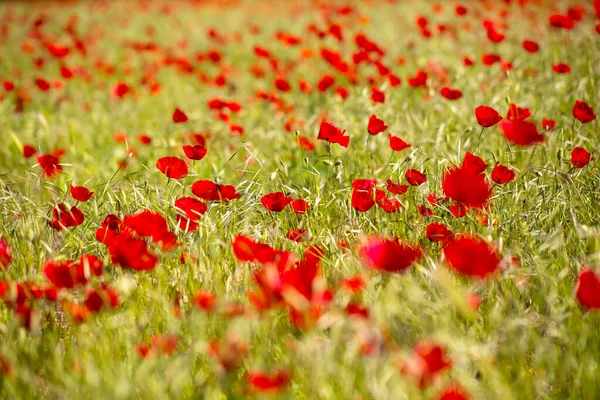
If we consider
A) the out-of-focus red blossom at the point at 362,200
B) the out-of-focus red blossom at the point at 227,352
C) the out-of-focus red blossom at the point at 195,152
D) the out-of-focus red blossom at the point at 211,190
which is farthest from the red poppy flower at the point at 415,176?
the out-of-focus red blossom at the point at 227,352

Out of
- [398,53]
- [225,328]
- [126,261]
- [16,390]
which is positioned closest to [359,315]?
[225,328]

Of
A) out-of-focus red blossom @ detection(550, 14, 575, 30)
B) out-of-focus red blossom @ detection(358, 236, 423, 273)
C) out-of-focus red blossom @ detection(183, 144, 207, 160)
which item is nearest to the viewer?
out-of-focus red blossom @ detection(358, 236, 423, 273)

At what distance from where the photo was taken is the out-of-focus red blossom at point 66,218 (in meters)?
1.75

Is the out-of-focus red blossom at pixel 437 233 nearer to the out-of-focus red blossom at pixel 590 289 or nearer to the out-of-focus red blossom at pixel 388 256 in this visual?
the out-of-focus red blossom at pixel 388 256

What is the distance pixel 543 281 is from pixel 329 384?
2.07 ft

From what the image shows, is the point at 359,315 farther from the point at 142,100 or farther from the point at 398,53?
the point at 398,53

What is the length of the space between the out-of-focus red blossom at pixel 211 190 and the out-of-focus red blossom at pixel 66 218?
1.06ft

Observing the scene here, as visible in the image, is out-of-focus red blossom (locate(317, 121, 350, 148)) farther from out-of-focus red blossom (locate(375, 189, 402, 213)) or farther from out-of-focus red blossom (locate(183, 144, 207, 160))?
out-of-focus red blossom (locate(183, 144, 207, 160))

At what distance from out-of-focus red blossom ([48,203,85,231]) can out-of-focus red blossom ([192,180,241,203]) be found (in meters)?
0.32

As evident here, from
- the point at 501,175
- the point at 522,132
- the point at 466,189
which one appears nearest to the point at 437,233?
the point at 466,189

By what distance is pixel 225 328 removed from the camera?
1489 mm

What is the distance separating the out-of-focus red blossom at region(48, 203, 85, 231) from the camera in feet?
5.73

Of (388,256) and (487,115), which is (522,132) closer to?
(487,115)

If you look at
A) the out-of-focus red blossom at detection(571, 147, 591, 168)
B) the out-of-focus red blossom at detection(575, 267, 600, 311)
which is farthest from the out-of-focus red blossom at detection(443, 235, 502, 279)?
the out-of-focus red blossom at detection(571, 147, 591, 168)
